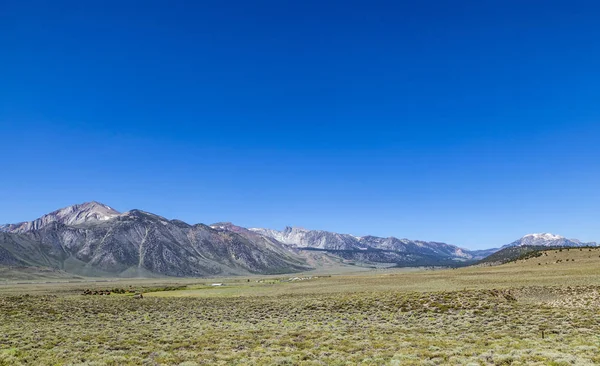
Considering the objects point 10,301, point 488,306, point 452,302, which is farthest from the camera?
point 10,301

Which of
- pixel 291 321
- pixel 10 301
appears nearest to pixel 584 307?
pixel 291 321

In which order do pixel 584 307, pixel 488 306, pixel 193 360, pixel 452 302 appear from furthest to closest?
pixel 452 302 < pixel 488 306 < pixel 584 307 < pixel 193 360

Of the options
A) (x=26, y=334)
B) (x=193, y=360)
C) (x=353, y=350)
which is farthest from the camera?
(x=26, y=334)

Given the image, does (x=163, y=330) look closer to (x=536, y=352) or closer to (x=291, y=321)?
(x=291, y=321)

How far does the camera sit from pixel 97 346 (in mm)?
23188

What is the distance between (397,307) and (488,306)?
8609 mm

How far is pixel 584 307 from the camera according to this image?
32781 mm

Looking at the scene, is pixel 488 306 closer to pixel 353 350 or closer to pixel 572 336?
pixel 572 336

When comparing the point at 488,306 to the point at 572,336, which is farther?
the point at 488,306

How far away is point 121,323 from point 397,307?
26.7 m

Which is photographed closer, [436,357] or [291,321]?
[436,357]

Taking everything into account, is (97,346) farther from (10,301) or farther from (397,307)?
(10,301)

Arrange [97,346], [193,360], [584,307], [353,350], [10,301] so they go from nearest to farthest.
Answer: [193,360], [353,350], [97,346], [584,307], [10,301]

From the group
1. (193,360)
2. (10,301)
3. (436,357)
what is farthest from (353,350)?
(10,301)
